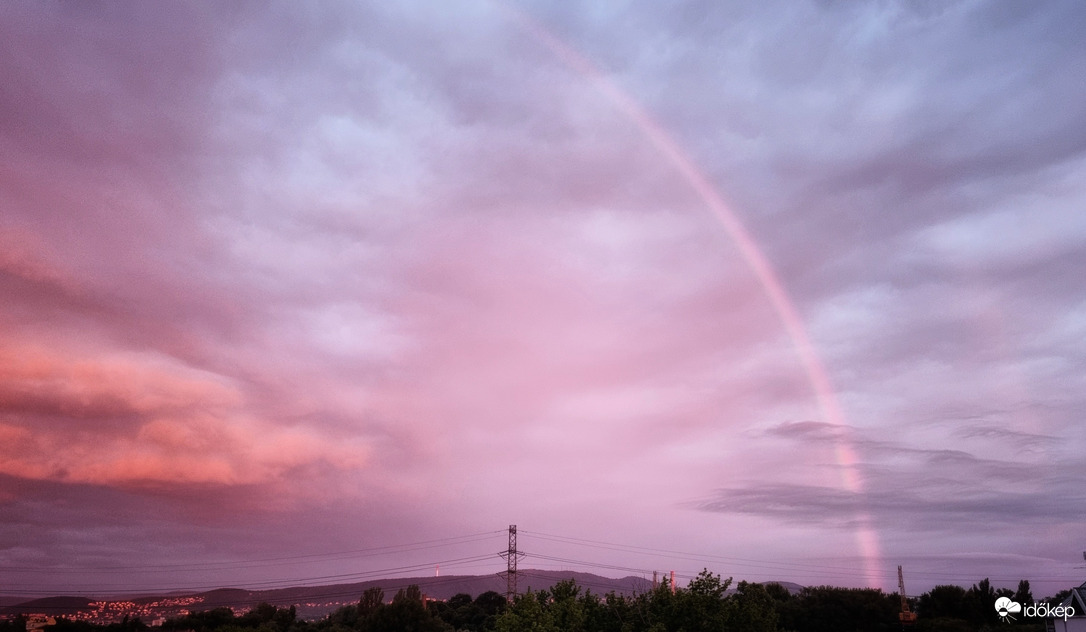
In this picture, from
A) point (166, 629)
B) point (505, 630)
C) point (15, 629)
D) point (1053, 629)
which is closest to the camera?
point (505, 630)

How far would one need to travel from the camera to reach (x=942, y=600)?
5458 inches

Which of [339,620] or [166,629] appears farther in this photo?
[339,620]

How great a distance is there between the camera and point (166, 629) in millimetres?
137125

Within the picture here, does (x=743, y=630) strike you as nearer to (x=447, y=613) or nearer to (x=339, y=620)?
(x=339, y=620)

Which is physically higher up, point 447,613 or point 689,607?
point 689,607

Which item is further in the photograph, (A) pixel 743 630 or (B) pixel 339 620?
(B) pixel 339 620

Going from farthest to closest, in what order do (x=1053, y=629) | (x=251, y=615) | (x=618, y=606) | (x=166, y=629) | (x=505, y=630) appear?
(x=251, y=615) < (x=166, y=629) < (x=1053, y=629) < (x=618, y=606) < (x=505, y=630)

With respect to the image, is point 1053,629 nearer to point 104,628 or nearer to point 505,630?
point 505,630

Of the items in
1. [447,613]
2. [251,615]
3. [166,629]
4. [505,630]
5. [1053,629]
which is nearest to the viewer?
[505,630]

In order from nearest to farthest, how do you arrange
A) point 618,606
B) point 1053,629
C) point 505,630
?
point 505,630
point 618,606
point 1053,629

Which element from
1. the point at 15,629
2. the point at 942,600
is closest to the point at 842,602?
the point at 942,600

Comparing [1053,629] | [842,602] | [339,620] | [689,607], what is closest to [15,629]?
[339,620]

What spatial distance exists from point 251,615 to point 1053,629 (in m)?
128

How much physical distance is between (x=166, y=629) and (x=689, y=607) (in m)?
117
